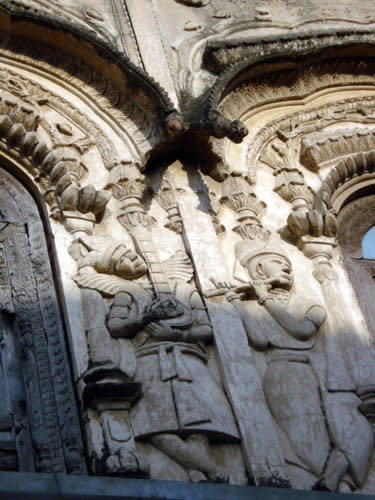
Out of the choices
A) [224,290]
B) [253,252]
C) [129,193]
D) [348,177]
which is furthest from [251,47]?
[224,290]

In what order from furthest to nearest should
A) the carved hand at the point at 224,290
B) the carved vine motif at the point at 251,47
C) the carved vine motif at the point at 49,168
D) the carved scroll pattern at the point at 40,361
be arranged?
the carved vine motif at the point at 251,47 < the carved vine motif at the point at 49,168 < the carved hand at the point at 224,290 < the carved scroll pattern at the point at 40,361

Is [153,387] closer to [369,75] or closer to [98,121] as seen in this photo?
[98,121]

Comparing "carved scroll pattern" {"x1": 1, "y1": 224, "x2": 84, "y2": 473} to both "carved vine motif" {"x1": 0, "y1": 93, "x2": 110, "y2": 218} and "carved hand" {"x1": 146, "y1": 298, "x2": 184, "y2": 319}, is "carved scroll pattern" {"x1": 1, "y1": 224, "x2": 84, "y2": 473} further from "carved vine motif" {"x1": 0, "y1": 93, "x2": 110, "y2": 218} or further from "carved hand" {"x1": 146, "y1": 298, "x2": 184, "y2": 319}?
"carved hand" {"x1": 146, "y1": 298, "x2": 184, "y2": 319}

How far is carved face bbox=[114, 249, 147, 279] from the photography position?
6691 mm

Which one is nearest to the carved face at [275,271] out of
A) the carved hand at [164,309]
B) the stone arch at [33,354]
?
the carved hand at [164,309]

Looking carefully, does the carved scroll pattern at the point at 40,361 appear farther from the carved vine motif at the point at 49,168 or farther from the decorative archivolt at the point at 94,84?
the decorative archivolt at the point at 94,84

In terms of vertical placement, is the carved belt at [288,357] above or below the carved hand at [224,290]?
below

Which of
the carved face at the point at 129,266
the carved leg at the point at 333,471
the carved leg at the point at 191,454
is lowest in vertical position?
the carved leg at the point at 333,471

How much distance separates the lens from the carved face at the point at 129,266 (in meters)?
6.69

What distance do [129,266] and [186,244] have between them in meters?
0.55

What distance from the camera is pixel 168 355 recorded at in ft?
20.6

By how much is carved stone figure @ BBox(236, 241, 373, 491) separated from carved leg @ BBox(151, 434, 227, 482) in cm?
53

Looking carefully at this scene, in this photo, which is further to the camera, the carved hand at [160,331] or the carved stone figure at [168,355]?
the carved hand at [160,331]

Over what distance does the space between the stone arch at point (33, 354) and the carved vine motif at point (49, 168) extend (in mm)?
263
